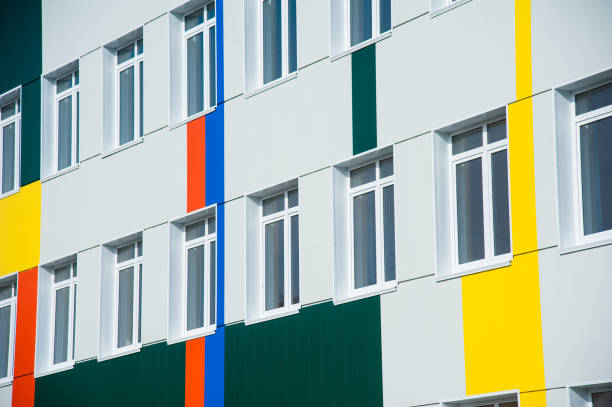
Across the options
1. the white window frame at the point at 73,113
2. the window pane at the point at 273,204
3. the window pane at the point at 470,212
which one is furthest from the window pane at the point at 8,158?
the window pane at the point at 470,212

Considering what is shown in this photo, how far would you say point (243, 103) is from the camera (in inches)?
846

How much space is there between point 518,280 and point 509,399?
1.46 metres

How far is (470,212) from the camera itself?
18016 mm

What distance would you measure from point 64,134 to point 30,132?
0.77 m

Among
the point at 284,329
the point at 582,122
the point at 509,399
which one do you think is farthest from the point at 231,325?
the point at 582,122

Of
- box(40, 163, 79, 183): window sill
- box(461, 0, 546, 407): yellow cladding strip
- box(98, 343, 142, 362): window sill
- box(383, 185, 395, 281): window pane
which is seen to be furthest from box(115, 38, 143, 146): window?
box(461, 0, 546, 407): yellow cladding strip

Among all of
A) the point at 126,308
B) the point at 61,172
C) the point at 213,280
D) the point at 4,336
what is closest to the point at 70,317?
the point at 126,308

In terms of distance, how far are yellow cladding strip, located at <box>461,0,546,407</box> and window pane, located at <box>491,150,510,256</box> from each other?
1.54 ft

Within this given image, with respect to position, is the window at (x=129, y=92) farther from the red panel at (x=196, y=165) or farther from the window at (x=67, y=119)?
the red panel at (x=196, y=165)

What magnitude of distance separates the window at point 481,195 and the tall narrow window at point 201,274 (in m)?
5.26

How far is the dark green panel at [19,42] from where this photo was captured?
26609 mm

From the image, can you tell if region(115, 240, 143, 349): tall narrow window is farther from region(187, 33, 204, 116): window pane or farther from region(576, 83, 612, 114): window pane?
region(576, 83, 612, 114): window pane

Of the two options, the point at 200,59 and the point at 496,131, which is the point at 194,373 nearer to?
the point at 200,59

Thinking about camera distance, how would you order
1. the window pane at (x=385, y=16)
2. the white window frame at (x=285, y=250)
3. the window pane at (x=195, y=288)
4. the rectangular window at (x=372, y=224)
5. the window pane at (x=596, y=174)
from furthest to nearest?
the window pane at (x=195, y=288), the white window frame at (x=285, y=250), the window pane at (x=385, y=16), the rectangular window at (x=372, y=224), the window pane at (x=596, y=174)
